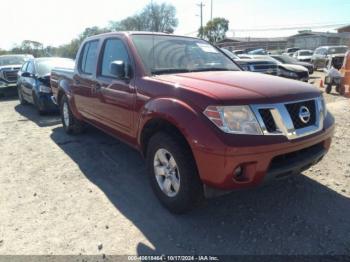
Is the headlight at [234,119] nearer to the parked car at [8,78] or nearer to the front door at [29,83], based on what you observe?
the front door at [29,83]

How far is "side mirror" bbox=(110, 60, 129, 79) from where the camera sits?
398 centimetres

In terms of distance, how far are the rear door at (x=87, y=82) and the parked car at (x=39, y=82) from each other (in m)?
3.09

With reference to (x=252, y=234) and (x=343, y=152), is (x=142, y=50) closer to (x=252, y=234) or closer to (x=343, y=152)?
(x=252, y=234)

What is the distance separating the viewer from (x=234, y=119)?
2.98 meters

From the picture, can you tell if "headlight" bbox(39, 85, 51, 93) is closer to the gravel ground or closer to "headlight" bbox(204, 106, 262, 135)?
the gravel ground

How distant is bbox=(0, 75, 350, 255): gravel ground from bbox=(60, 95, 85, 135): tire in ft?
4.38

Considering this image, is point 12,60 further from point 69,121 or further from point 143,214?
point 143,214

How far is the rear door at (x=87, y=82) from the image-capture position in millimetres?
5223

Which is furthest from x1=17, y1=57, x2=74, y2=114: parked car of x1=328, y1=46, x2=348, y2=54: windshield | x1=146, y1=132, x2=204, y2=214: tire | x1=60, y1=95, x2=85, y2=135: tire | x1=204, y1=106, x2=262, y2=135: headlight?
x1=328, y1=46, x2=348, y2=54: windshield

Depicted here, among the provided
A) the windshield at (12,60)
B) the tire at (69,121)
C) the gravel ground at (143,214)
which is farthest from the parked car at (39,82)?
the windshield at (12,60)

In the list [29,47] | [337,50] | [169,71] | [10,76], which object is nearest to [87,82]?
[169,71]

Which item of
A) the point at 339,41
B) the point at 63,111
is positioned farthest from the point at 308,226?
the point at 339,41

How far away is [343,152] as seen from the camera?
17.3 feet

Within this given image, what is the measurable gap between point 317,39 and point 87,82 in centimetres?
6252
